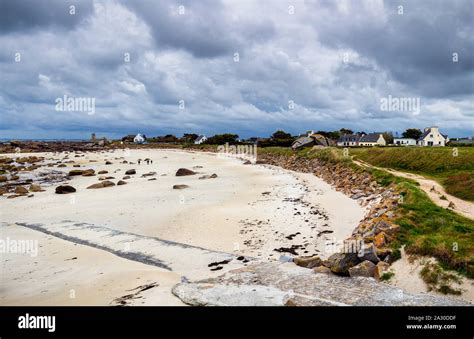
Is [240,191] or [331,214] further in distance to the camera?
[240,191]

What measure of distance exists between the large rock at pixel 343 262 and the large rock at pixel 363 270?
170 millimetres

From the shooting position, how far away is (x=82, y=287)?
9539 mm

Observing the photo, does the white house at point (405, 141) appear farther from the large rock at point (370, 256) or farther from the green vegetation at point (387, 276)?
the green vegetation at point (387, 276)

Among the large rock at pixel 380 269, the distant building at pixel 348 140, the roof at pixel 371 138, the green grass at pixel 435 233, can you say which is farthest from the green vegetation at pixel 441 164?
the distant building at pixel 348 140

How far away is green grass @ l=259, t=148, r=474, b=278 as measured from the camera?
9297 mm

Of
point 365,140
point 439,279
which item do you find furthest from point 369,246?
point 365,140

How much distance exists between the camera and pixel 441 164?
27719 millimetres

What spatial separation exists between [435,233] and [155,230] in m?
11.7

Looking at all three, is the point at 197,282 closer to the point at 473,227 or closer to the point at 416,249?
the point at 416,249

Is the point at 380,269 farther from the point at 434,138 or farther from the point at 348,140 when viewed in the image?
the point at 348,140

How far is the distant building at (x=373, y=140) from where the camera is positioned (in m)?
91.5
